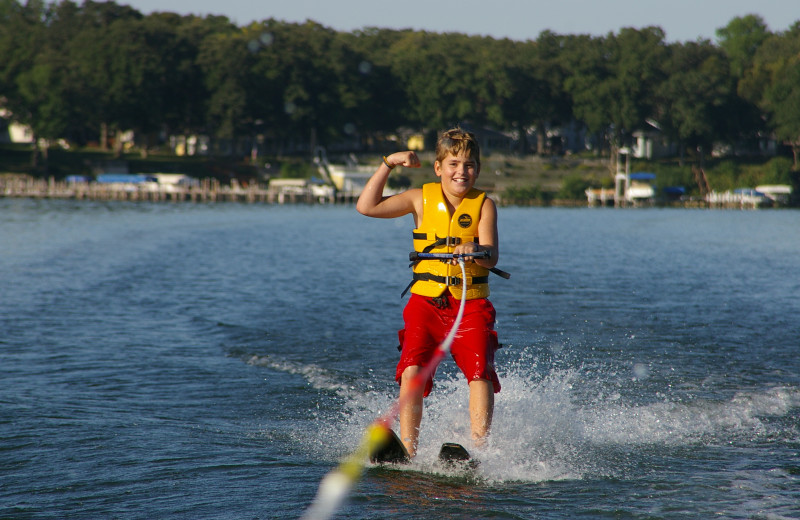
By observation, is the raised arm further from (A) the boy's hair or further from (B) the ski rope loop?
(B) the ski rope loop

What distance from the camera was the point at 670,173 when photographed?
104 metres

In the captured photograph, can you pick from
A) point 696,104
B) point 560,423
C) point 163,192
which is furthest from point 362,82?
point 560,423

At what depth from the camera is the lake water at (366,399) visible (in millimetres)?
5430

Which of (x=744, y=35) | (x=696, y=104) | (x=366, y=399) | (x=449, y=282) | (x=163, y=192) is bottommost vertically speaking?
(x=366, y=399)

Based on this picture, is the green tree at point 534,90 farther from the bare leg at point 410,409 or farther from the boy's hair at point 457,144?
the bare leg at point 410,409

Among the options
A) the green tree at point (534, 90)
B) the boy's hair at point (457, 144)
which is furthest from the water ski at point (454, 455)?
the green tree at point (534, 90)

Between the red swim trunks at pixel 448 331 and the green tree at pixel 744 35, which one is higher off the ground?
the green tree at pixel 744 35

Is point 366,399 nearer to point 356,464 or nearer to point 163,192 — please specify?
point 356,464

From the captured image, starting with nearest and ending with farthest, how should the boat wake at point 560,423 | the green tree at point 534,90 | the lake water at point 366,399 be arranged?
1. the lake water at point 366,399
2. the boat wake at point 560,423
3. the green tree at point 534,90

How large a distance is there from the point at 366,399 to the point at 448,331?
2583 mm

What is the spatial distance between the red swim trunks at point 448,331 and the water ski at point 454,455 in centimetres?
46

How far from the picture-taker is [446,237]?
597 cm

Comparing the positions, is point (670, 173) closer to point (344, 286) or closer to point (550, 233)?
point (550, 233)

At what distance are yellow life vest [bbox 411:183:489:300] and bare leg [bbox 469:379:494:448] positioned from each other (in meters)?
0.57
